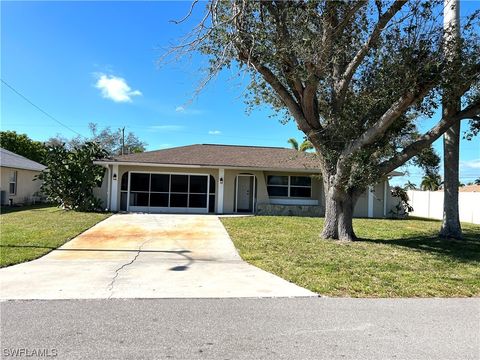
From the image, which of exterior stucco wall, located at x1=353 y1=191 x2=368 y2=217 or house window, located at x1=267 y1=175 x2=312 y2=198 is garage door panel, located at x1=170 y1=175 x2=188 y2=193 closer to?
house window, located at x1=267 y1=175 x2=312 y2=198

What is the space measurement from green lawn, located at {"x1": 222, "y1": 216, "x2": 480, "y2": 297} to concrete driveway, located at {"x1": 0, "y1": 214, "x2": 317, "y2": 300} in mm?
640

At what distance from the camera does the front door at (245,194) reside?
918 inches

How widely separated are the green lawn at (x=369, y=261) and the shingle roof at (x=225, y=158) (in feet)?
22.0

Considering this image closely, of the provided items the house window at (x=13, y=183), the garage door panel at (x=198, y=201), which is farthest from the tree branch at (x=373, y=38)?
the house window at (x=13, y=183)

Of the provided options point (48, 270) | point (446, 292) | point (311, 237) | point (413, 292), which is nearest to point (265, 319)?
point (413, 292)

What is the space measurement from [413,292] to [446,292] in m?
0.56

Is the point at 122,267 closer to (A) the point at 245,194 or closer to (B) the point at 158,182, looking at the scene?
(B) the point at 158,182

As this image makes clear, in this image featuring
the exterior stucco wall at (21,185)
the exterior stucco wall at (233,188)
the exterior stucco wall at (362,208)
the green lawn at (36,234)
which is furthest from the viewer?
the exterior stucco wall at (21,185)

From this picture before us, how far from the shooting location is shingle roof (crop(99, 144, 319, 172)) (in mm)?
21094

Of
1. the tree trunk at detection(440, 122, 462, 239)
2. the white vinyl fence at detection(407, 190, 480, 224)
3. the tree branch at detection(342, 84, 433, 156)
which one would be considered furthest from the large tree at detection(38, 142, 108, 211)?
the white vinyl fence at detection(407, 190, 480, 224)

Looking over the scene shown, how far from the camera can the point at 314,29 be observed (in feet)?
36.1

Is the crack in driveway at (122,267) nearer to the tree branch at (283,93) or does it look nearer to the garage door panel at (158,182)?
the tree branch at (283,93)

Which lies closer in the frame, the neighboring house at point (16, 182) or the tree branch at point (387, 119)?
the tree branch at point (387, 119)

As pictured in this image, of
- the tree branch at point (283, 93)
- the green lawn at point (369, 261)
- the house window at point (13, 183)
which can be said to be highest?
the tree branch at point (283, 93)
